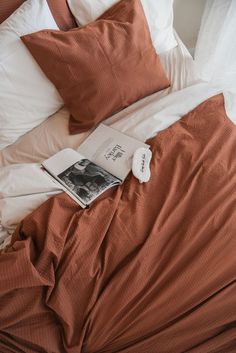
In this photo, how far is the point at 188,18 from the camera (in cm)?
193

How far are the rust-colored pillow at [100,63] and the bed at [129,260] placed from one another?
306 mm

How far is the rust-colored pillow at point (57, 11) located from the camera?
1.19m

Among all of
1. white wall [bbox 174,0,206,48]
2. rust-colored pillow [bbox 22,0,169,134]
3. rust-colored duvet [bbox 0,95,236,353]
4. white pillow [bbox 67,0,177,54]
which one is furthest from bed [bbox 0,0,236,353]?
white wall [bbox 174,0,206,48]

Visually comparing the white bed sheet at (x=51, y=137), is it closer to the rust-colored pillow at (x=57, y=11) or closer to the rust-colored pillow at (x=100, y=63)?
the rust-colored pillow at (x=100, y=63)

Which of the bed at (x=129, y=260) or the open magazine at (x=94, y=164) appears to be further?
the open magazine at (x=94, y=164)

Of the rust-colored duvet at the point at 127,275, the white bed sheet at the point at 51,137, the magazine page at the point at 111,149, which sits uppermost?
the white bed sheet at the point at 51,137

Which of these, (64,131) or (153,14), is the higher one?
(153,14)

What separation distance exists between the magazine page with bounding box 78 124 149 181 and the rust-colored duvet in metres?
0.15

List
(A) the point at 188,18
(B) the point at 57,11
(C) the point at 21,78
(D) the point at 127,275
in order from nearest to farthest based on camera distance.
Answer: (D) the point at 127,275
(C) the point at 21,78
(B) the point at 57,11
(A) the point at 188,18

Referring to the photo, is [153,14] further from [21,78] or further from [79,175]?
[79,175]

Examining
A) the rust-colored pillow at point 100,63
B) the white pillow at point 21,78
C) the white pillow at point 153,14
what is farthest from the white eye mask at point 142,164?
the white pillow at point 153,14

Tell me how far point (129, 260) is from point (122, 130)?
1.85 ft

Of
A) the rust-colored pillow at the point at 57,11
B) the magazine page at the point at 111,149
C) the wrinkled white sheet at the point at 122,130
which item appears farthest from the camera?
the rust-colored pillow at the point at 57,11

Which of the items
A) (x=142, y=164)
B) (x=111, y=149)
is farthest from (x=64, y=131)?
(x=142, y=164)
